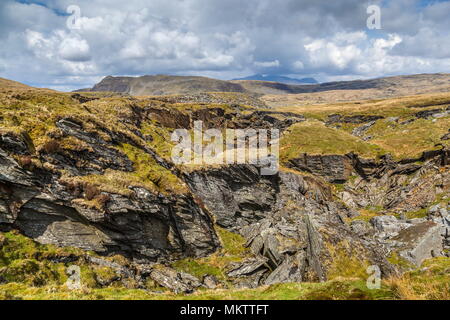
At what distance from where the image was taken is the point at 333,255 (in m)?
29.0

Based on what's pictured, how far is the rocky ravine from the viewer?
89.4ft

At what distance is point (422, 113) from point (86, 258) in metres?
154

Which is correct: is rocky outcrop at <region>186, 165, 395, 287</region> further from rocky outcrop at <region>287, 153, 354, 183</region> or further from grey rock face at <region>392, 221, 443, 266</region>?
rocky outcrop at <region>287, 153, 354, 183</region>

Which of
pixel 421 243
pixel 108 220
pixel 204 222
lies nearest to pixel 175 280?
pixel 108 220

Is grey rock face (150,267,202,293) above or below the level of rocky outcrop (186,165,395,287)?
below

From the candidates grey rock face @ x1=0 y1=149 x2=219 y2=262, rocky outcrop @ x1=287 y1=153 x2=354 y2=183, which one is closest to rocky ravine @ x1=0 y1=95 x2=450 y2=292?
grey rock face @ x1=0 y1=149 x2=219 y2=262

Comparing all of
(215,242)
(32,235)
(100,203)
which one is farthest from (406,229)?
(32,235)

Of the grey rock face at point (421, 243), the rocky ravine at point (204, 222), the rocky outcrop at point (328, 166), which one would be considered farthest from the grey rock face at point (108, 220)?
the rocky outcrop at point (328, 166)

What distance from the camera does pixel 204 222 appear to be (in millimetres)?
40312

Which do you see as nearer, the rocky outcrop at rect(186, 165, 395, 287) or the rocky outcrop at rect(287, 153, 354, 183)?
the rocky outcrop at rect(186, 165, 395, 287)

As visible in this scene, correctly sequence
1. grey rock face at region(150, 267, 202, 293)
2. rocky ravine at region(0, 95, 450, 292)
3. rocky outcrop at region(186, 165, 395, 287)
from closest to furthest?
1. rocky ravine at region(0, 95, 450, 292)
2. grey rock face at region(150, 267, 202, 293)
3. rocky outcrop at region(186, 165, 395, 287)

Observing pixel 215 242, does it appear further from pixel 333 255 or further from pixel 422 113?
pixel 422 113

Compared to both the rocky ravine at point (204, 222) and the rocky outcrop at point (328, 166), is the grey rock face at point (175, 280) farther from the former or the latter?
the rocky outcrop at point (328, 166)
